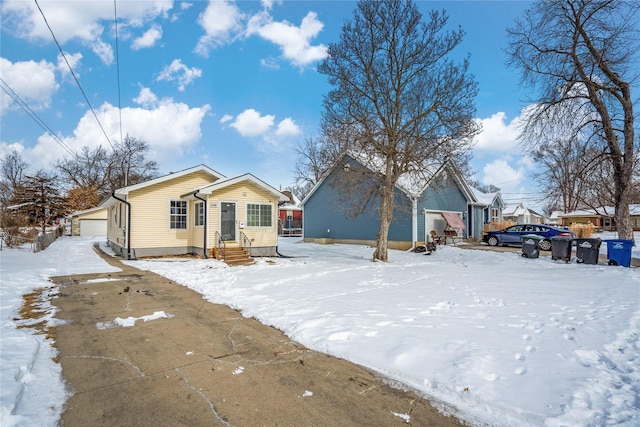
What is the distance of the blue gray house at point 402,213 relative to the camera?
749 inches

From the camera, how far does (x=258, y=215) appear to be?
51.7ft

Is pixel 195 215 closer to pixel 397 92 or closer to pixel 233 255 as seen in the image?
pixel 233 255

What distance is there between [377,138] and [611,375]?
36.4 ft

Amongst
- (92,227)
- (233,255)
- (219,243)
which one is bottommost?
(233,255)

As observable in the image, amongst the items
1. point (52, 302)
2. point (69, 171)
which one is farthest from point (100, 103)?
point (69, 171)

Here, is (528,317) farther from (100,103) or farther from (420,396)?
(100,103)

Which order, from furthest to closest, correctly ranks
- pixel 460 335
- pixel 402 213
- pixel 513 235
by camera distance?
pixel 513 235, pixel 402 213, pixel 460 335

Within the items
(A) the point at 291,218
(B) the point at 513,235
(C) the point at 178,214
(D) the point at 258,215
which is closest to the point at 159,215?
(C) the point at 178,214

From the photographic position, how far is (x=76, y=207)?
3697cm

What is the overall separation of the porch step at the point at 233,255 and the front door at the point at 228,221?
84cm

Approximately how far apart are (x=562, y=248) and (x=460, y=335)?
1132cm

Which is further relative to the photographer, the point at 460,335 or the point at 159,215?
the point at 159,215

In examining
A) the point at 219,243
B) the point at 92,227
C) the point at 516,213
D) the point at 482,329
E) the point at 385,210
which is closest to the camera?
the point at 482,329

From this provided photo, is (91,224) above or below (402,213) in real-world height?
below
